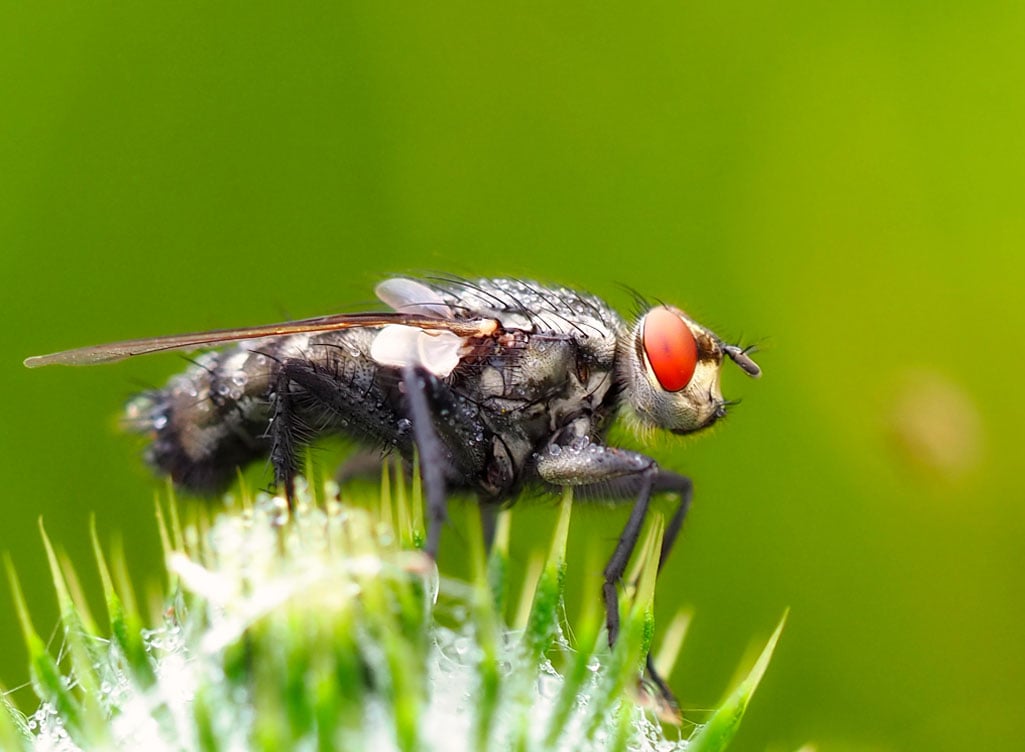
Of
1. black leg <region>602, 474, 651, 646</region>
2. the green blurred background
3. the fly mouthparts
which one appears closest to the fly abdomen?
the green blurred background

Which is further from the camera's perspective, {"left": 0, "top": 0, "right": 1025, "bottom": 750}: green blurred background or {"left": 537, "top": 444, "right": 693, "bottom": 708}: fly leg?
{"left": 0, "top": 0, "right": 1025, "bottom": 750}: green blurred background

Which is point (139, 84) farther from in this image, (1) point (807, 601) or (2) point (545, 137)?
(1) point (807, 601)

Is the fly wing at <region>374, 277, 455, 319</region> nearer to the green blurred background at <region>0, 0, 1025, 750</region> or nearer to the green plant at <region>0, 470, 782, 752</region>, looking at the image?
the green plant at <region>0, 470, 782, 752</region>

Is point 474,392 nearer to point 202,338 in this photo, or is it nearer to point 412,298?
point 412,298

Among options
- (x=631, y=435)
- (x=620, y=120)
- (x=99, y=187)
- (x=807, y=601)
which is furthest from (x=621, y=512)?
(x=99, y=187)

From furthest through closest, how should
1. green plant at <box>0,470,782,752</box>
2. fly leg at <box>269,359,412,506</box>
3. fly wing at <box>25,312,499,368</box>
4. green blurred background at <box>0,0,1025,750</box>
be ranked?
green blurred background at <box>0,0,1025,750</box> → fly leg at <box>269,359,412,506</box> → fly wing at <box>25,312,499,368</box> → green plant at <box>0,470,782,752</box>

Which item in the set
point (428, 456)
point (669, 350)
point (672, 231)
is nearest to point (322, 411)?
point (428, 456)

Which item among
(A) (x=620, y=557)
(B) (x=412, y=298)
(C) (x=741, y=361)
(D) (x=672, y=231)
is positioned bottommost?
(A) (x=620, y=557)
